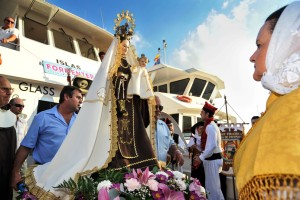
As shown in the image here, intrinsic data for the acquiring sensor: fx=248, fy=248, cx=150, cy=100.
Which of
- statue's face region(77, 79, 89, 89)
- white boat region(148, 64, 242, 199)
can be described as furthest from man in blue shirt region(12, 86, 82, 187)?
white boat region(148, 64, 242, 199)

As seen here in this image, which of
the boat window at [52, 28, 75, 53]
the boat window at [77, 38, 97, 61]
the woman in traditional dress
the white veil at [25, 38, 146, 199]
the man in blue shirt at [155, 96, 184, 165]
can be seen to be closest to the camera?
the woman in traditional dress

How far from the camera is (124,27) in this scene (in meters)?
3.24

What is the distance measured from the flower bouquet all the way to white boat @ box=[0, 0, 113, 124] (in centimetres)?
412

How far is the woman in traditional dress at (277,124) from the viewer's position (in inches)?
30.0

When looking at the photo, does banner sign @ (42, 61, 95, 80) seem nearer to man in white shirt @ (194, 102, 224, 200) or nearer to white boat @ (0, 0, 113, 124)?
white boat @ (0, 0, 113, 124)

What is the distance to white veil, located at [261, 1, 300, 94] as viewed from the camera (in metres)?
0.96

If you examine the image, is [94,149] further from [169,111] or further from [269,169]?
[169,111]

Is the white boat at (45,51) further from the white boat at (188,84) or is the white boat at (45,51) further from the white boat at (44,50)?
the white boat at (188,84)

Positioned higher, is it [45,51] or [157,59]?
[157,59]

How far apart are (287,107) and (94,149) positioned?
2.06 metres

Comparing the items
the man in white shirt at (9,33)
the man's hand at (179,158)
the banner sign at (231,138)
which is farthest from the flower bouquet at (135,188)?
the man in white shirt at (9,33)

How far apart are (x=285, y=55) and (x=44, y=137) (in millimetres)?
2437

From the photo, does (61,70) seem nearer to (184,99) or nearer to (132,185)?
(132,185)

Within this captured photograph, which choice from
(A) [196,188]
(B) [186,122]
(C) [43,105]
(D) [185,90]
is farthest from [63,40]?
(D) [185,90]
